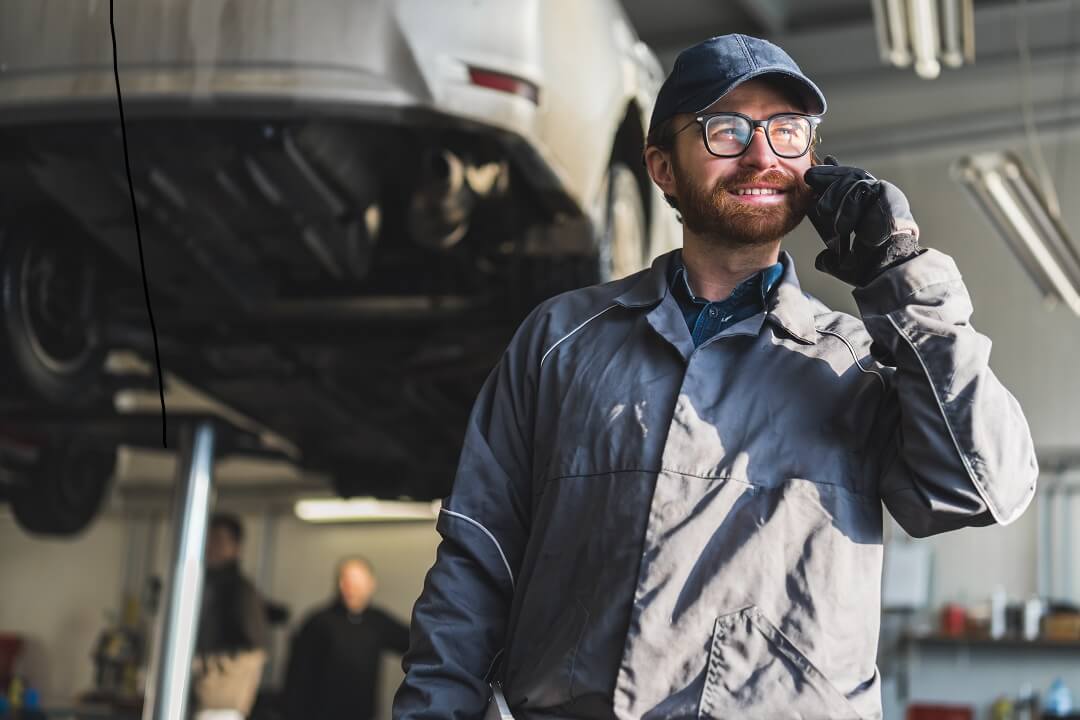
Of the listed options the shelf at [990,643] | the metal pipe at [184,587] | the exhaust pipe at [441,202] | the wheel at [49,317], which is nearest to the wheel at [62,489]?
the metal pipe at [184,587]

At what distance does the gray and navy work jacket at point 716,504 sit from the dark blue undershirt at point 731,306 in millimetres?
25

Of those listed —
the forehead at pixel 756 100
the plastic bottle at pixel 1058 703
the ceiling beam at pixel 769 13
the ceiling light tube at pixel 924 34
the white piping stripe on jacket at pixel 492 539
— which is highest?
the ceiling beam at pixel 769 13

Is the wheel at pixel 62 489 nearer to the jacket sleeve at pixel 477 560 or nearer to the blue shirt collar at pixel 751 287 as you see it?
the jacket sleeve at pixel 477 560

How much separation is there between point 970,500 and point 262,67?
1966 mm

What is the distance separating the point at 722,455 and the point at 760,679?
23 centimetres

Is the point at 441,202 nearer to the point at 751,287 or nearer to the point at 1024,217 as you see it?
the point at 751,287

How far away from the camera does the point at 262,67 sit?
110 inches

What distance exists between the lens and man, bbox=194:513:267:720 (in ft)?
18.4

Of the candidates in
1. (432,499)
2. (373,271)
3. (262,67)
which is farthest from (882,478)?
(432,499)

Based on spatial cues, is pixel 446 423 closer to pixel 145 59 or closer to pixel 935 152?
pixel 145 59

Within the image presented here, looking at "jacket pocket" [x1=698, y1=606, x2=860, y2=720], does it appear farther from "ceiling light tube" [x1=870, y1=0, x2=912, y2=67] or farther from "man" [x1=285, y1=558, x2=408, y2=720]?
"man" [x1=285, y1=558, x2=408, y2=720]

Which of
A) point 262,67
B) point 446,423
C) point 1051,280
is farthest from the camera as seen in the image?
point 1051,280

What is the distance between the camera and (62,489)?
5.97 meters

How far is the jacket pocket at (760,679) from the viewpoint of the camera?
4.13 ft
